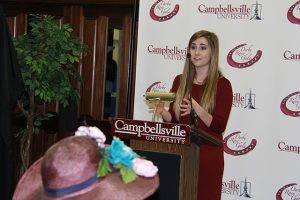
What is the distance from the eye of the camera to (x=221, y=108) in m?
2.76

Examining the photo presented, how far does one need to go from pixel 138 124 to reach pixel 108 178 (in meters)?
0.99

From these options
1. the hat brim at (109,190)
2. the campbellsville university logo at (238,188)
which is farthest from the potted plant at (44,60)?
the hat brim at (109,190)

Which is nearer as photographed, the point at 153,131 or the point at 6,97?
the point at 153,131

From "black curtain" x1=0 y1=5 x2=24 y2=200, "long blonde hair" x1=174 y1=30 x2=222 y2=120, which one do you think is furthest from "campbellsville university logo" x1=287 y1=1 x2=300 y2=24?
"black curtain" x1=0 y1=5 x2=24 y2=200

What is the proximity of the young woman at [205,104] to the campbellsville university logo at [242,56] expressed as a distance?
307 millimetres

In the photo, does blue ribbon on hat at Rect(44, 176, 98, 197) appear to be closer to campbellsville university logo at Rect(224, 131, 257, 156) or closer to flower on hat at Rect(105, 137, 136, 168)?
flower on hat at Rect(105, 137, 136, 168)

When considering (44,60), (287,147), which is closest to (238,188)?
(287,147)

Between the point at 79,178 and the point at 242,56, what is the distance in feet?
7.67

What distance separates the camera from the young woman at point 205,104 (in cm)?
246

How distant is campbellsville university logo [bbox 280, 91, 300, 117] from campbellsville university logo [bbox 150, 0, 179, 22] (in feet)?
3.34

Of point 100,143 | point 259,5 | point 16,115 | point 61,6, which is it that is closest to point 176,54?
point 259,5

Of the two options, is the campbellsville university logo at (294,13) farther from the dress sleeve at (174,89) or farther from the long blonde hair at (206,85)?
the dress sleeve at (174,89)

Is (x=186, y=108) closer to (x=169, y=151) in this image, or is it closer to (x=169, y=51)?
(x=169, y=151)

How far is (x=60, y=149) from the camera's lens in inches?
48.1
